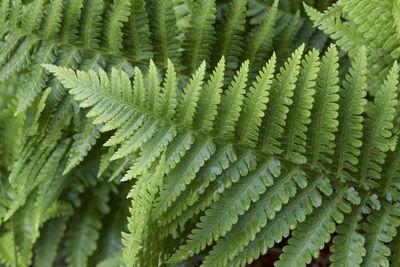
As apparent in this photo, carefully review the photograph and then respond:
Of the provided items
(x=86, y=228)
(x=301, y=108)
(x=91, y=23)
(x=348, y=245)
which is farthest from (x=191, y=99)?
(x=86, y=228)

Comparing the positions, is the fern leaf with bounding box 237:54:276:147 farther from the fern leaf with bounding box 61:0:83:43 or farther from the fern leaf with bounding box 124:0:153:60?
the fern leaf with bounding box 61:0:83:43

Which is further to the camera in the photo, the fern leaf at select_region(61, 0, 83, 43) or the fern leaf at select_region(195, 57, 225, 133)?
the fern leaf at select_region(61, 0, 83, 43)

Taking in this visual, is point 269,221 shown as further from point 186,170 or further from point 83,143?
point 83,143

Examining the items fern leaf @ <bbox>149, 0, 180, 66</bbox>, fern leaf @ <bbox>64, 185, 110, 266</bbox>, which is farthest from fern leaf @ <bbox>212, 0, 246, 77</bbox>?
fern leaf @ <bbox>64, 185, 110, 266</bbox>

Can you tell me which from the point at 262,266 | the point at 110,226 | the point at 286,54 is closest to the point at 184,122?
the point at 286,54

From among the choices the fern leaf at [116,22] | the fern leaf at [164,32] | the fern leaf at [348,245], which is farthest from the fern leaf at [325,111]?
the fern leaf at [116,22]

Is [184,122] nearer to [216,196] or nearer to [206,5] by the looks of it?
[216,196]

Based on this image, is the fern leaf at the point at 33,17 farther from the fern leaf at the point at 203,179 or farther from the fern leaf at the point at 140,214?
the fern leaf at the point at 203,179

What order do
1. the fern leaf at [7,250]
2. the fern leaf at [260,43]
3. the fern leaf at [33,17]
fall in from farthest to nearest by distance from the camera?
the fern leaf at [7,250] → the fern leaf at [260,43] → the fern leaf at [33,17]
